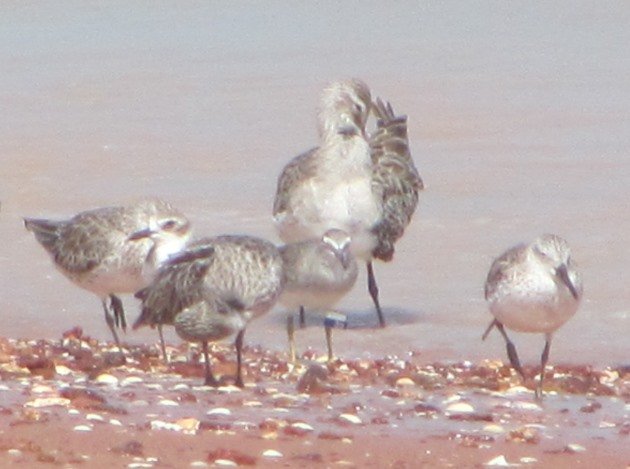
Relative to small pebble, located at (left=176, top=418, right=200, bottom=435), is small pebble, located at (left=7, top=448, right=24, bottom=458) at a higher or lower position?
higher

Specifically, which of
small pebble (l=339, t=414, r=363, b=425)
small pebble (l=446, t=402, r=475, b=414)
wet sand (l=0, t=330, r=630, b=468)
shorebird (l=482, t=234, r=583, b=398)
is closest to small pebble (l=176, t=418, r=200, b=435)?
wet sand (l=0, t=330, r=630, b=468)

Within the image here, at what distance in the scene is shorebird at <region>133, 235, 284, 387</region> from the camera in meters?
9.54

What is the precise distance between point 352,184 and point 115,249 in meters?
2.01

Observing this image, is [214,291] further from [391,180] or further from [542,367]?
[391,180]

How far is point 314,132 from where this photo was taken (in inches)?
677

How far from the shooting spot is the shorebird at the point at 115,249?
10930 millimetres

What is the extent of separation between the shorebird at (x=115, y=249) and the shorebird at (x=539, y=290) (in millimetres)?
1905

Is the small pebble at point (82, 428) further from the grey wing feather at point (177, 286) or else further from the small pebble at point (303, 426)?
the grey wing feather at point (177, 286)

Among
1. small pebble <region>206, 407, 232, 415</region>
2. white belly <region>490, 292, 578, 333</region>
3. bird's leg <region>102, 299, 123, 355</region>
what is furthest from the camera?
bird's leg <region>102, 299, 123, 355</region>

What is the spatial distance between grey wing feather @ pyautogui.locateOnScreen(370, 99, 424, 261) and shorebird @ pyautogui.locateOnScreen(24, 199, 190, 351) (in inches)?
69.2

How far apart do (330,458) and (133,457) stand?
2.56 feet

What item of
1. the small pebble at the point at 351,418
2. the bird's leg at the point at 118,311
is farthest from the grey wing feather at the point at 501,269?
the bird's leg at the point at 118,311

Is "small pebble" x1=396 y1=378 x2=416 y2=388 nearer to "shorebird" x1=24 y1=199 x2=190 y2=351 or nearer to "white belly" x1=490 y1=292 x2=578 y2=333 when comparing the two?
"white belly" x1=490 y1=292 x2=578 y2=333

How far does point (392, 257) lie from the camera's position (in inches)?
497
